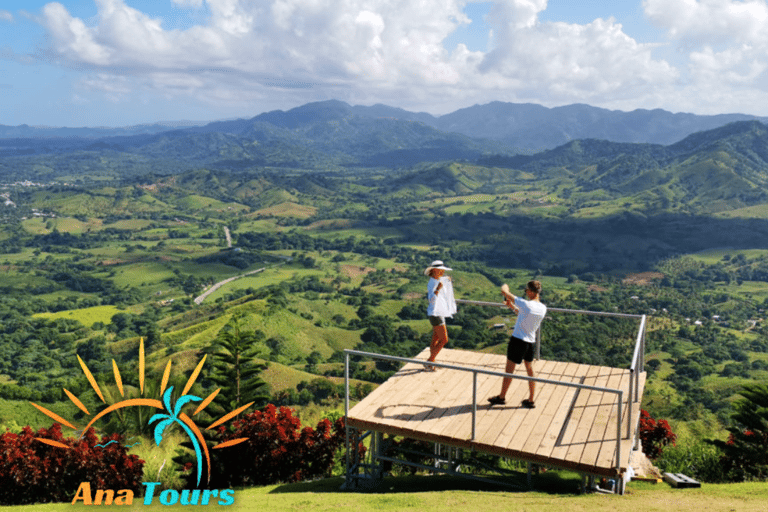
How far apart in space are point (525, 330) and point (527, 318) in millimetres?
230

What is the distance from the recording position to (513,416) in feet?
30.3

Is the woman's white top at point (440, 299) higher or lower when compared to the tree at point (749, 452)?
higher

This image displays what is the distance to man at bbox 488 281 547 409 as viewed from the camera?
9.13 metres

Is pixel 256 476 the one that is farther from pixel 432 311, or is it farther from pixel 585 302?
pixel 585 302

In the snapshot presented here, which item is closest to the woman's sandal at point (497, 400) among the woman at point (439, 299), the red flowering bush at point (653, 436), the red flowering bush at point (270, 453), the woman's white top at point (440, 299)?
the woman at point (439, 299)

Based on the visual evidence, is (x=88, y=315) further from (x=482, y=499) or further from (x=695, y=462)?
(x=482, y=499)

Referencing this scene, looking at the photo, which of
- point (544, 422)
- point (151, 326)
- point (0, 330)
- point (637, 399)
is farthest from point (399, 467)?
point (0, 330)

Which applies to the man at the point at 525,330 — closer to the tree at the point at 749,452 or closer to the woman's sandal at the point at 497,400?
the woman's sandal at the point at 497,400

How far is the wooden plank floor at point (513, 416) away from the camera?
8102mm

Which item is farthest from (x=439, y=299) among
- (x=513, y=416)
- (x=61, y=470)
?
(x=61, y=470)

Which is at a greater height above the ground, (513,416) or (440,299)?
(440,299)

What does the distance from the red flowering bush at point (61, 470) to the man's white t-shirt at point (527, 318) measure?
698 centimetres

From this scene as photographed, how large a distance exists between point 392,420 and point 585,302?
106409 mm

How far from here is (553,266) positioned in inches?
5861
